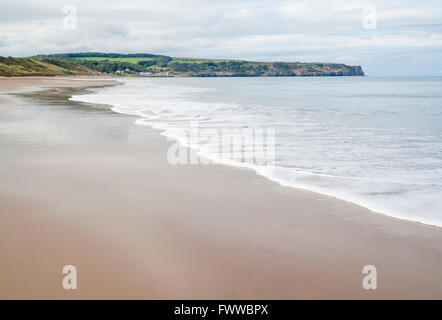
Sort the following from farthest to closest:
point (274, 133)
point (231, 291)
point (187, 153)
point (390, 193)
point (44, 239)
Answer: point (274, 133)
point (187, 153)
point (390, 193)
point (44, 239)
point (231, 291)

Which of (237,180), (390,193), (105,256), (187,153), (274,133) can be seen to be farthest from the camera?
(274,133)

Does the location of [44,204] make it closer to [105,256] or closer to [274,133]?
[105,256]

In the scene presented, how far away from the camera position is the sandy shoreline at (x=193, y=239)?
4.25 m

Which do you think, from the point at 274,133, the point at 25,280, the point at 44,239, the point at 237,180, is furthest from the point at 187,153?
the point at 25,280

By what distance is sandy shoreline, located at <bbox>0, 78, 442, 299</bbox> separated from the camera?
4.25 metres

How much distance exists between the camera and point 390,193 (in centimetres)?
752

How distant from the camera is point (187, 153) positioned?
1116 cm

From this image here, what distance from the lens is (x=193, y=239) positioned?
5418mm
